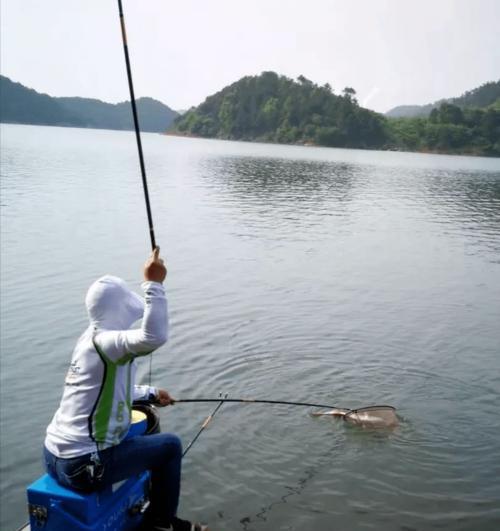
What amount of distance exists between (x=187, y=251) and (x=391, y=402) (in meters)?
14.0


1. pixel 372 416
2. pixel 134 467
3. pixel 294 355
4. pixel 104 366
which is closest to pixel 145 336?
pixel 104 366

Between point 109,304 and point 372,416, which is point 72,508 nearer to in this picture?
point 109,304

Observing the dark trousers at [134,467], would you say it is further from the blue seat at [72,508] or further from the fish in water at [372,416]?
the fish in water at [372,416]

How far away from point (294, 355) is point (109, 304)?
815 cm

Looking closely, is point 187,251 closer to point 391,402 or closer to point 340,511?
point 391,402

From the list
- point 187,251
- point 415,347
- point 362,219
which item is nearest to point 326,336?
point 415,347

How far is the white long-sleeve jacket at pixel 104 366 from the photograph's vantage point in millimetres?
4152

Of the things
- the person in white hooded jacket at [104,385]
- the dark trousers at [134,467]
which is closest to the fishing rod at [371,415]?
the dark trousers at [134,467]

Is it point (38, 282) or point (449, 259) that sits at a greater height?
point (38, 282)

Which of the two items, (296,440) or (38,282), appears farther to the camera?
(38,282)

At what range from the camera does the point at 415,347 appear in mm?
12672

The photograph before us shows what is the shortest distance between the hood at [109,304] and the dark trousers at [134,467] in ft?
3.21

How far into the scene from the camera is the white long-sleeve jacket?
4152 mm

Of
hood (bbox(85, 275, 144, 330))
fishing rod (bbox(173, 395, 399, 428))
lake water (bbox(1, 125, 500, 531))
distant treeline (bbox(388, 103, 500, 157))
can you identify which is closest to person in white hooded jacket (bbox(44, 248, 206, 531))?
hood (bbox(85, 275, 144, 330))
